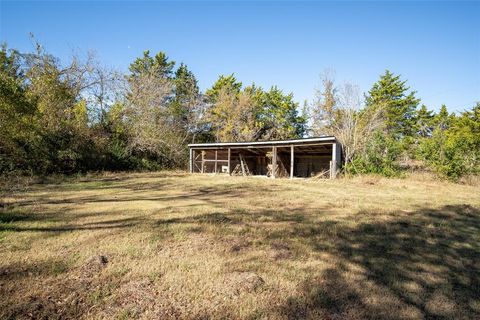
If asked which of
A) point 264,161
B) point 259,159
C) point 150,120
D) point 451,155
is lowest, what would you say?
point 264,161

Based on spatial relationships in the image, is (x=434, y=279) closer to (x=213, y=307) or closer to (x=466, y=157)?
(x=213, y=307)

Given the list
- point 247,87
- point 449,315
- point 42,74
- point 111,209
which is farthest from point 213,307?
point 247,87

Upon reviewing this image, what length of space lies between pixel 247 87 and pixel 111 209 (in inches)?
1256

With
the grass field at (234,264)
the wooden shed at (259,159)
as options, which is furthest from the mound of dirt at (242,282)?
the wooden shed at (259,159)

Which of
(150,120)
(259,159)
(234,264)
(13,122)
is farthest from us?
(259,159)

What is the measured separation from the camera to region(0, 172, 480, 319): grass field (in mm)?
2711

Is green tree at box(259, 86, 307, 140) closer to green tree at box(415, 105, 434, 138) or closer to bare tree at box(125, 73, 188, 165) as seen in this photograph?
bare tree at box(125, 73, 188, 165)

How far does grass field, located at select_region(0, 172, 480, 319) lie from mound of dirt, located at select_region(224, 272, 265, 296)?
0.01 m

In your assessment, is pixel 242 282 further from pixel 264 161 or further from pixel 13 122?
pixel 264 161

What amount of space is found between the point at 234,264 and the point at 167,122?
81.3 feet

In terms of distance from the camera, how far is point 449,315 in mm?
2658

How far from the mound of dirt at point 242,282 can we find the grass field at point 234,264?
1 centimetres

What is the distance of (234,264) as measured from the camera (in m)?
3.71

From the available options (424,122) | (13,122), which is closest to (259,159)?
(13,122)
